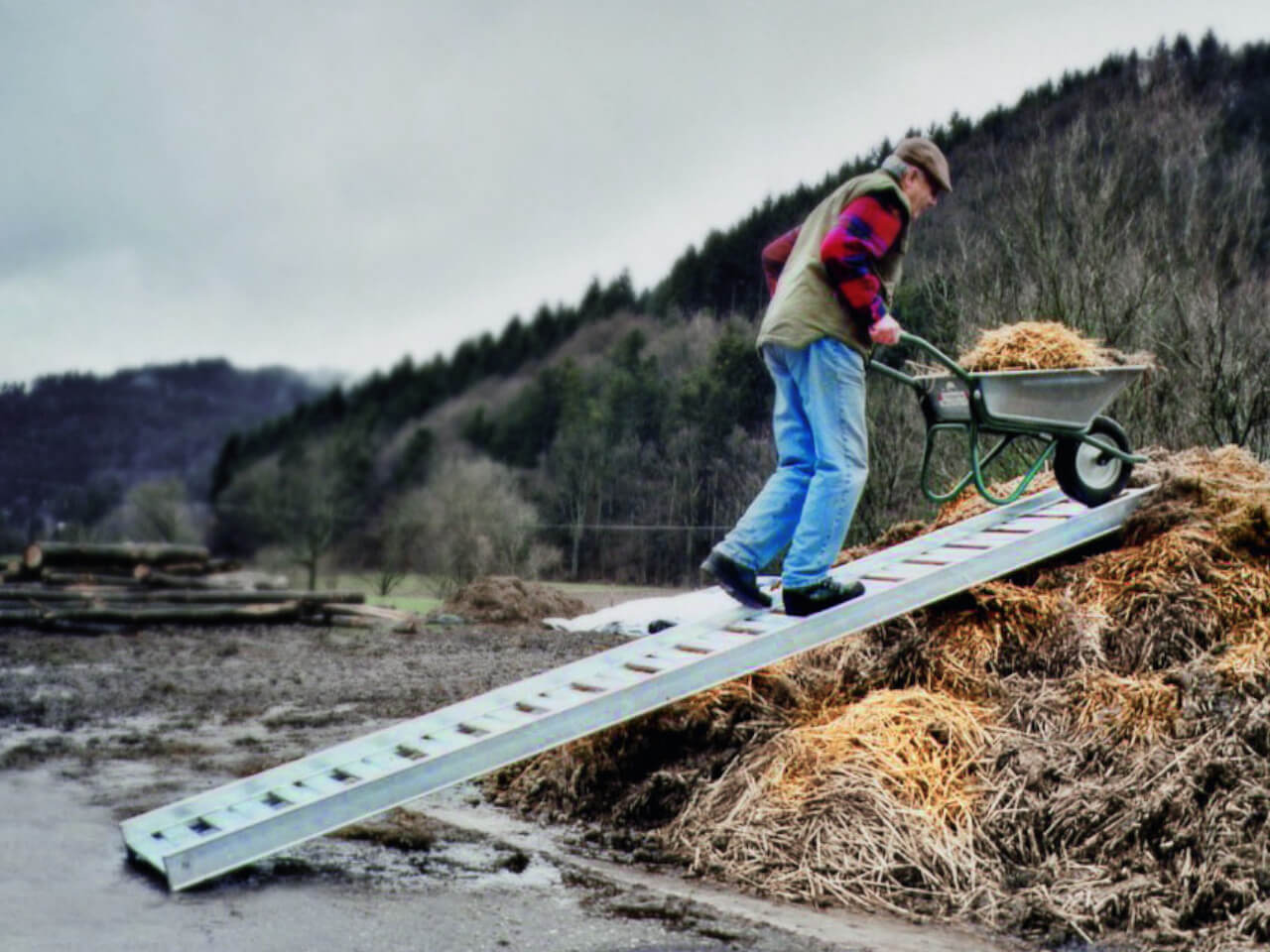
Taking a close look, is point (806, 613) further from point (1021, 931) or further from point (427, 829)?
point (427, 829)

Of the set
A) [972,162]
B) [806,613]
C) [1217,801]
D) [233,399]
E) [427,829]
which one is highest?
[972,162]

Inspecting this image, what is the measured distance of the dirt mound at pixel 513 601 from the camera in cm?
895

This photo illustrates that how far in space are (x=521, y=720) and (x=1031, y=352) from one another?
2.76 m

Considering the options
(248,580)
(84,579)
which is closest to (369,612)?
(248,580)

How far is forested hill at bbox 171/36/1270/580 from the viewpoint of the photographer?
340 inches

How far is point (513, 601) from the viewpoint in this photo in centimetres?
913

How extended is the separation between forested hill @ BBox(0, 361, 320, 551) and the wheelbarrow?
2266mm

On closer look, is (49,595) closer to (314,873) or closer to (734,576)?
(314,873)

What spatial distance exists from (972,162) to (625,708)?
6.98 meters

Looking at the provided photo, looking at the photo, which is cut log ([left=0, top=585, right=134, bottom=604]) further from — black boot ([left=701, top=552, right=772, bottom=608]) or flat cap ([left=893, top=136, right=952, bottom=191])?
flat cap ([left=893, top=136, right=952, bottom=191])

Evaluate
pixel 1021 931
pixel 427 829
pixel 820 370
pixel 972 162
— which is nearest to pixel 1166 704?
pixel 1021 931

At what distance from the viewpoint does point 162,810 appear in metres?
3.75

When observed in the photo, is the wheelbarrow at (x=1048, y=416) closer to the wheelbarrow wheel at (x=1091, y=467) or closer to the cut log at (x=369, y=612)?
the wheelbarrow wheel at (x=1091, y=467)

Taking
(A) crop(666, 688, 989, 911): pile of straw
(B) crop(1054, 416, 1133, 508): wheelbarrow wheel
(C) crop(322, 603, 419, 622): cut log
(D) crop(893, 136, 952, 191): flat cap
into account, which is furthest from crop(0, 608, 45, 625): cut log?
(D) crop(893, 136, 952, 191): flat cap
